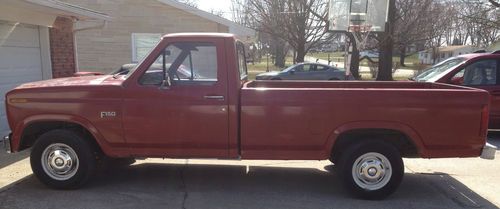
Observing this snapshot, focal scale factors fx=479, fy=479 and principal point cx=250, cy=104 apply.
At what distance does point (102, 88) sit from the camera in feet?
18.1

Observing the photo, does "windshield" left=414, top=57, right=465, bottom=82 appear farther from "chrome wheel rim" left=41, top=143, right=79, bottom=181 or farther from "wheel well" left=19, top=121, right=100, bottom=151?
"chrome wheel rim" left=41, top=143, right=79, bottom=181

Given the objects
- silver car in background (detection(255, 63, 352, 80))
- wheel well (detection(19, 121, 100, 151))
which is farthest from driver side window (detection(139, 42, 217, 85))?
silver car in background (detection(255, 63, 352, 80))

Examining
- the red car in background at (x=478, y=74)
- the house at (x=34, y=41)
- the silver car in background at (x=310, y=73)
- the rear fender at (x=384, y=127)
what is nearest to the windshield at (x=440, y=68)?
the red car in background at (x=478, y=74)

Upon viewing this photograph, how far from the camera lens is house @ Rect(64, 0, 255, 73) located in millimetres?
18047

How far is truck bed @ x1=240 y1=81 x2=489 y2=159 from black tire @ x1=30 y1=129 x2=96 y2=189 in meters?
1.88

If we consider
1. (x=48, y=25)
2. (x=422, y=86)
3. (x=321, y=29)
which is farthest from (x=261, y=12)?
(x=422, y=86)

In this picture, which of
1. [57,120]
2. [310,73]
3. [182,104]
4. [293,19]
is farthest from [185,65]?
[293,19]

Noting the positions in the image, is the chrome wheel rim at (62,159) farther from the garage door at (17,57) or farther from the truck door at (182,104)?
the garage door at (17,57)

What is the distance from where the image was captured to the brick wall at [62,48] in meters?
10.5

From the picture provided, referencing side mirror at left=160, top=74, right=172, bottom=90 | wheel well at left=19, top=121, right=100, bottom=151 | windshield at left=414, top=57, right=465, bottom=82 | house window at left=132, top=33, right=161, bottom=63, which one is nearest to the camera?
side mirror at left=160, top=74, right=172, bottom=90

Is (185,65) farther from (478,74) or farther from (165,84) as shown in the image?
(478,74)

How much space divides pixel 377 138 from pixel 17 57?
7187 mm

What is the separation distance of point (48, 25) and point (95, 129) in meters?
5.62

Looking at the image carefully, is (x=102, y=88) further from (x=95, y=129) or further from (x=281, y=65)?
(x=281, y=65)
